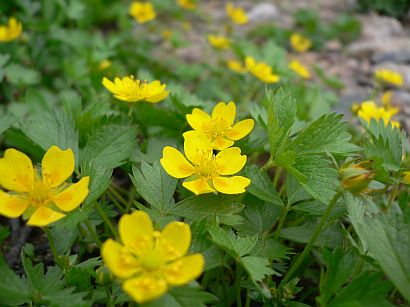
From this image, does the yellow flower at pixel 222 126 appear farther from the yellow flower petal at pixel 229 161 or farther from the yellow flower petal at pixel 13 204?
the yellow flower petal at pixel 13 204

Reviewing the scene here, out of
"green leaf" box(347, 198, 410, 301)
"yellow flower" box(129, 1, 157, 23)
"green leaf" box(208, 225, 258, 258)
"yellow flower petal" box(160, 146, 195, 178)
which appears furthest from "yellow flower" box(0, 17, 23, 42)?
"green leaf" box(347, 198, 410, 301)

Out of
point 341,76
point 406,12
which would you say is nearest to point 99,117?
point 341,76

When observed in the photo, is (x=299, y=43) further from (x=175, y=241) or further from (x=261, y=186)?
(x=175, y=241)

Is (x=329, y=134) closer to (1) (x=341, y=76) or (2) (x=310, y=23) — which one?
(1) (x=341, y=76)

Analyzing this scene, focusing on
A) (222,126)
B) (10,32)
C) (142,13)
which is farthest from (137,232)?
(142,13)

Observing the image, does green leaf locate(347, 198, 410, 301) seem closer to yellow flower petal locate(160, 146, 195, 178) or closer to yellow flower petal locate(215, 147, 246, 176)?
yellow flower petal locate(215, 147, 246, 176)
